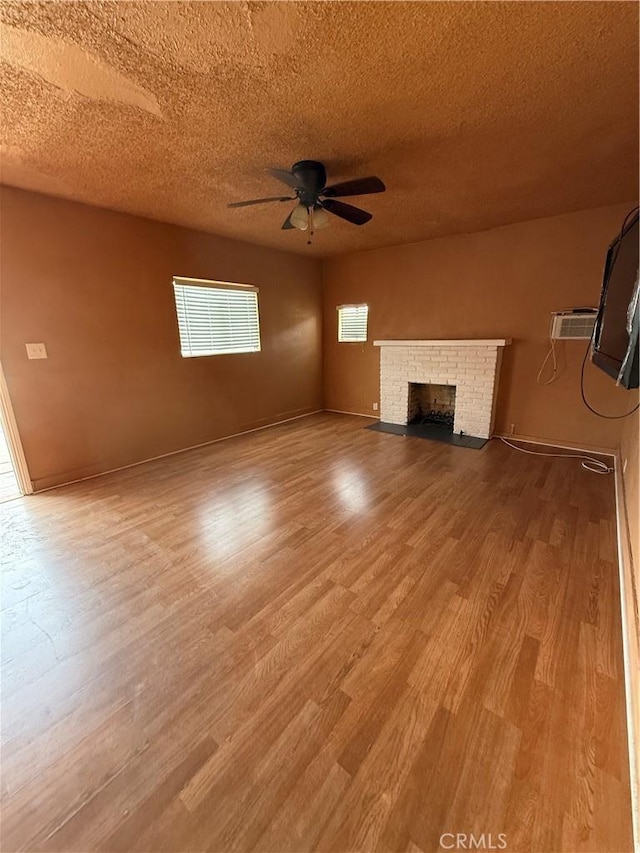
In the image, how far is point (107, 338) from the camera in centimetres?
337

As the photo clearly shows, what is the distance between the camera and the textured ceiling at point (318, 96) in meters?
1.30

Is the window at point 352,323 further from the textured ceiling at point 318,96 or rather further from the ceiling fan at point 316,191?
the ceiling fan at point 316,191

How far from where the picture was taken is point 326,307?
5645 millimetres

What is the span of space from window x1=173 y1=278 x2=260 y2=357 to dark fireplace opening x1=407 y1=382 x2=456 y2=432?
7.89 feet

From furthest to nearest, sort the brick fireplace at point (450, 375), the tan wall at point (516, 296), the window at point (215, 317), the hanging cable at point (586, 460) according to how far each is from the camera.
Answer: the brick fireplace at point (450, 375) < the window at point (215, 317) < the tan wall at point (516, 296) < the hanging cable at point (586, 460)

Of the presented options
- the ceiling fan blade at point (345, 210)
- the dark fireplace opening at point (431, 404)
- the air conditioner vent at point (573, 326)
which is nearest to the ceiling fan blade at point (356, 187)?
the ceiling fan blade at point (345, 210)

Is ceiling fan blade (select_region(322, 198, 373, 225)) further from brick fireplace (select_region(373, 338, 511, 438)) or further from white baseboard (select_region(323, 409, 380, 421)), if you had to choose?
white baseboard (select_region(323, 409, 380, 421))

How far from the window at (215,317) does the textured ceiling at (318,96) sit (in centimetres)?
119

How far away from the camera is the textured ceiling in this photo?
4.27 feet

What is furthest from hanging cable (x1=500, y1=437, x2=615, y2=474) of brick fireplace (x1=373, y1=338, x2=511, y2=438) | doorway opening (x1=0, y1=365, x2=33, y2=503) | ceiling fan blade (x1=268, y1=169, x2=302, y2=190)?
doorway opening (x1=0, y1=365, x2=33, y2=503)

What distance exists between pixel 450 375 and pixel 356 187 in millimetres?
2805

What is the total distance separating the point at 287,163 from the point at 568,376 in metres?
3.60

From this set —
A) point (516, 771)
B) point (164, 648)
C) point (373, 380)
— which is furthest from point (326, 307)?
point (516, 771)

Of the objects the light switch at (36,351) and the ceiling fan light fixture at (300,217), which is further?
the light switch at (36,351)
